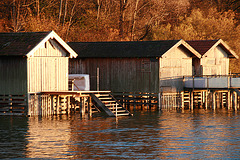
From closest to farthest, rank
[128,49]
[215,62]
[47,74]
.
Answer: [47,74], [128,49], [215,62]

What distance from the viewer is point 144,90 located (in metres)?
51.6

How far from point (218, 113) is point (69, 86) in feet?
40.6

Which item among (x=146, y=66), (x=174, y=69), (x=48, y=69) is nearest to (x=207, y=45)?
(x=174, y=69)

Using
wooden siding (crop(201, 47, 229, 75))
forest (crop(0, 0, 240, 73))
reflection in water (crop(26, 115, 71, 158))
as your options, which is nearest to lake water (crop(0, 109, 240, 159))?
reflection in water (crop(26, 115, 71, 158))

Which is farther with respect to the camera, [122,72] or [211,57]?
[211,57]

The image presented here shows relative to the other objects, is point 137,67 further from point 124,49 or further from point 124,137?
point 124,137

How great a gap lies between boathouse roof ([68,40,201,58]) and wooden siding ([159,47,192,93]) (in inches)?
32.2

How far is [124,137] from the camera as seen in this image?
3241 cm

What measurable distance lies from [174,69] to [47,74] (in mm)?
13170

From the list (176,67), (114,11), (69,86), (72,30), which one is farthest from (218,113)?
(114,11)

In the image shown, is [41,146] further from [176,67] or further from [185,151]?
[176,67]

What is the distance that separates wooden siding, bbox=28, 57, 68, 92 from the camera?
4262cm

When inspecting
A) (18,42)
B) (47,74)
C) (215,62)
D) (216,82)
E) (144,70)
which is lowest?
(216,82)

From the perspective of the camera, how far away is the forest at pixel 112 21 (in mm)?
67250
